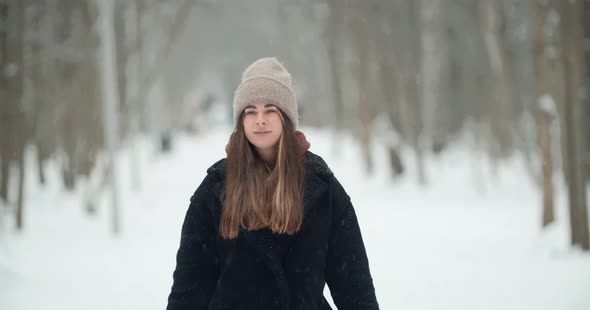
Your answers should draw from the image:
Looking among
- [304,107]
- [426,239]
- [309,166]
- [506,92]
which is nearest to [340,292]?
[309,166]

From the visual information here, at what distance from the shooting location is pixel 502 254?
8344 mm

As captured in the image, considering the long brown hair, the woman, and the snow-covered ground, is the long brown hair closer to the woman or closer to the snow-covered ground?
the woman

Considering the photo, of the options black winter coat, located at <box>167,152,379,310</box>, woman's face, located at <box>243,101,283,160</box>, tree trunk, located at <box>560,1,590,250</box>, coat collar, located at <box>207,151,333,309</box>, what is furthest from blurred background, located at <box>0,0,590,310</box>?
woman's face, located at <box>243,101,283,160</box>

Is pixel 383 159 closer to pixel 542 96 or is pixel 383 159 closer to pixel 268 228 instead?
pixel 542 96

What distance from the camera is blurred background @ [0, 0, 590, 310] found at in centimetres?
709

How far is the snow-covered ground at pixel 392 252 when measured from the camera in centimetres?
620

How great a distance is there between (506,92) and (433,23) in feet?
27.3

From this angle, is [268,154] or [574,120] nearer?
[268,154]

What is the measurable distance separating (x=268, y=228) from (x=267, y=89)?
20.8 inches

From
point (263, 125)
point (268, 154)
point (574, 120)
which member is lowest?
point (268, 154)

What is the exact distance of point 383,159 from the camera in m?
24.3

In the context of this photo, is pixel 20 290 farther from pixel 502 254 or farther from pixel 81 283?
pixel 502 254

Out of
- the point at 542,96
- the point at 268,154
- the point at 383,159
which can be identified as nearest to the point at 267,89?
the point at 268,154

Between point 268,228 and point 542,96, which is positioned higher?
point 542,96
